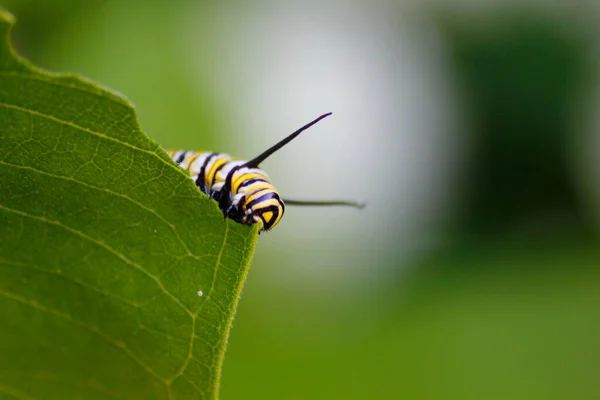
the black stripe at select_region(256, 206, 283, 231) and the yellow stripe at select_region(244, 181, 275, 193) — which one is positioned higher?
the yellow stripe at select_region(244, 181, 275, 193)

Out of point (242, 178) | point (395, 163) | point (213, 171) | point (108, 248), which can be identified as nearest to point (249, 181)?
point (242, 178)

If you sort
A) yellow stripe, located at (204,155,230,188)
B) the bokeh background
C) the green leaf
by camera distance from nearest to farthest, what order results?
the green leaf → yellow stripe, located at (204,155,230,188) → the bokeh background

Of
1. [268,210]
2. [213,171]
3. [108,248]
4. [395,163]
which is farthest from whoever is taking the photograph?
[395,163]

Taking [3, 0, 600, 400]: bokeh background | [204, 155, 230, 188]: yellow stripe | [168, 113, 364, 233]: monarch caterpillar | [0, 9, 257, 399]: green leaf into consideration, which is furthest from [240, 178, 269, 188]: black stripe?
[3, 0, 600, 400]: bokeh background

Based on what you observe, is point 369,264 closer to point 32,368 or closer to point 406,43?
point 406,43

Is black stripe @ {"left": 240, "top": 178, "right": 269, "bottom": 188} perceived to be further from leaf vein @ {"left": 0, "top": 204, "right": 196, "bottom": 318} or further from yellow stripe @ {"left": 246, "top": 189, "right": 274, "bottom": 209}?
leaf vein @ {"left": 0, "top": 204, "right": 196, "bottom": 318}

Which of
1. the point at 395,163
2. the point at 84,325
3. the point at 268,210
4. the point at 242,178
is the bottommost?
the point at 84,325

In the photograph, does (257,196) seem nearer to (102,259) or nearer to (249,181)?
(249,181)
